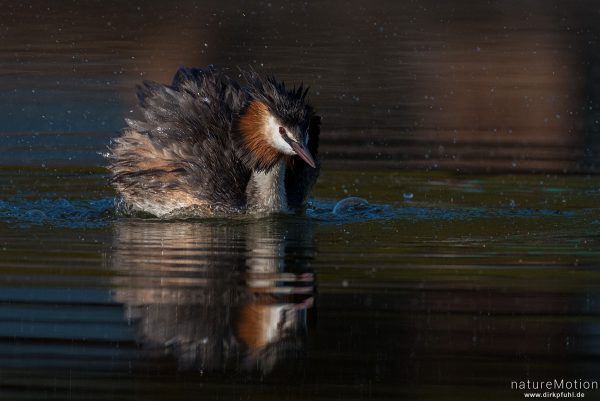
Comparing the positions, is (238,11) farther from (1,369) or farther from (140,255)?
(1,369)

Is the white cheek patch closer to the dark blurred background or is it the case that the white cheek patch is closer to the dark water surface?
the dark water surface

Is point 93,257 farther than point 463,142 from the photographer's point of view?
No

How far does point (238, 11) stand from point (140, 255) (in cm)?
1416

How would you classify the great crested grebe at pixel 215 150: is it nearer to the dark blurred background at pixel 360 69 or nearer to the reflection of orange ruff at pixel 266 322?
the dark blurred background at pixel 360 69

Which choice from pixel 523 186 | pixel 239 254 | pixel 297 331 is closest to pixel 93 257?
pixel 239 254

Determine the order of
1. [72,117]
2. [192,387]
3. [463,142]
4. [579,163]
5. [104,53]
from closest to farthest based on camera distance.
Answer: [192,387] → [579,163] → [463,142] → [72,117] → [104,53]

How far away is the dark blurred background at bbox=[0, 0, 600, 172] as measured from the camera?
13516 millimetres

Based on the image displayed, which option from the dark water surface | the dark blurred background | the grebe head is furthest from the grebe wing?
the dark blurred background

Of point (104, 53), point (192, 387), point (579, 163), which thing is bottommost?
point (192, 387)

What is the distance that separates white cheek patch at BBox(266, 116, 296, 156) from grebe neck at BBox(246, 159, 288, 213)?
250mm

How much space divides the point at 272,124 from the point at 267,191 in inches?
19.6

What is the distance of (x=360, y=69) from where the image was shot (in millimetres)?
18781

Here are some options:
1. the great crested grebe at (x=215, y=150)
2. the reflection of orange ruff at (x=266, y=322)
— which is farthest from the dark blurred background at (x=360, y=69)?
the reflection of orange ruff at (x=266, y=322)

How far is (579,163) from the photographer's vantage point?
12.6 m
